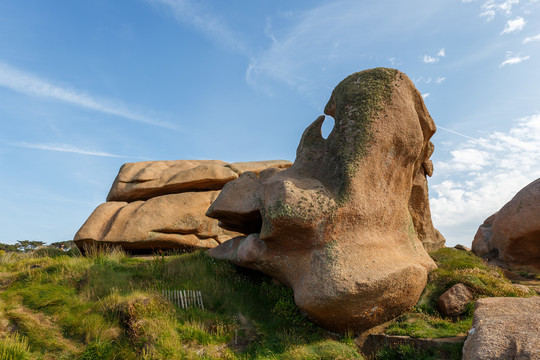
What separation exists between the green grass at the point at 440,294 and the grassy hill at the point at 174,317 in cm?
2

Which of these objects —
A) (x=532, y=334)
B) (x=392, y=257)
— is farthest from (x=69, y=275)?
(x=532, y=334)

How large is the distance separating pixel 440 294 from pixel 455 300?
0.64 metres

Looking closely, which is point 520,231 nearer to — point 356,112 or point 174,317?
point 356,112

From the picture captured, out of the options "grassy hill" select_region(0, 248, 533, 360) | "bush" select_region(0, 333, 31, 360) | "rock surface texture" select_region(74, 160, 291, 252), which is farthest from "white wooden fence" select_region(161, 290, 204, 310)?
"rock surface texture" select_region(74, 160, 291, 252)

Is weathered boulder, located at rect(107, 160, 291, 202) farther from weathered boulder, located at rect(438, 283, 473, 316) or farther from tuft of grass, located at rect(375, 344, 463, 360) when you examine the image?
tuft of grass, located at rect(375, 344, 463, 360)

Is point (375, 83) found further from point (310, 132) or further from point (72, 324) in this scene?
point (72, 324)

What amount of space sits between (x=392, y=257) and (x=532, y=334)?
3.94m

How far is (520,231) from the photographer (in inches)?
669

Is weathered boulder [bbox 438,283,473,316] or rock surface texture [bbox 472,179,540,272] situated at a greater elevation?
rock surface texture [bbox 472,179,540,272]

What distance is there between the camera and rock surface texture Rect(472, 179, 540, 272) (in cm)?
1653

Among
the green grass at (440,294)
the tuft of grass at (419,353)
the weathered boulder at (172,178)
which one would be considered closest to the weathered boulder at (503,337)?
the tuft of grass at (419,353)

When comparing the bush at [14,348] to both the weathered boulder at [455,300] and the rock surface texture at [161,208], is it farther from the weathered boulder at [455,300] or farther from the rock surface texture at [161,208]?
the weathered boulder at [455,300]

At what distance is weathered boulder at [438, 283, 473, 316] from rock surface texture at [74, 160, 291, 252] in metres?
8.62

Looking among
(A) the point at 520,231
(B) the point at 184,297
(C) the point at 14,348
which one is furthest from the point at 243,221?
(A) the point at 520,231
